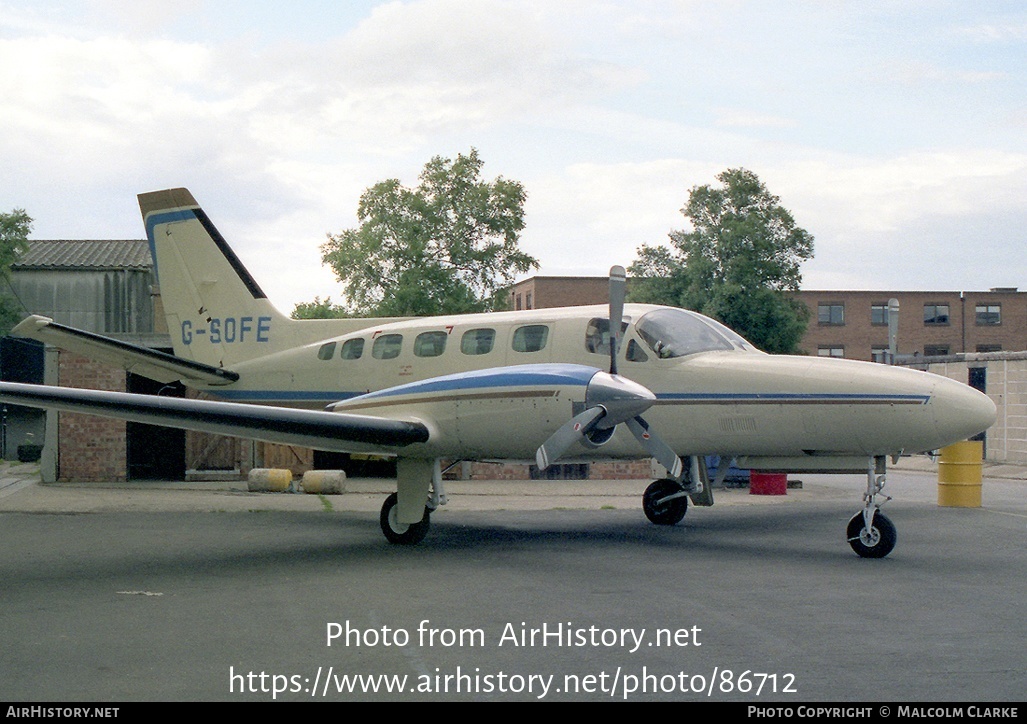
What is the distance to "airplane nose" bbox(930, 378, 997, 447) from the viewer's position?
35.8 feet

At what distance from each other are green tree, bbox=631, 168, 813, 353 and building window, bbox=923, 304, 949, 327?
34.5 meters

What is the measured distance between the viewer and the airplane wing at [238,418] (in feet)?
33.0

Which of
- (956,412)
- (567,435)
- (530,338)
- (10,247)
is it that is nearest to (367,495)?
(530,338)

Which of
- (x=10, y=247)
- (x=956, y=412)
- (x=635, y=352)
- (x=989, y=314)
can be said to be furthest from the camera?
(x=989, y=314)

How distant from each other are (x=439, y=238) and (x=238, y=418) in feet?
109

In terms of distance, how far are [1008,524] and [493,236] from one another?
31.4m

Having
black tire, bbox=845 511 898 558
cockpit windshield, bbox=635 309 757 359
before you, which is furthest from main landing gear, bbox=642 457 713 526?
black tire, bbox=845 511 898 558

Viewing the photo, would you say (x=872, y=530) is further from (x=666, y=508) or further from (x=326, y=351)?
(x=326, y=351)

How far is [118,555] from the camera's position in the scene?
37.4 ft

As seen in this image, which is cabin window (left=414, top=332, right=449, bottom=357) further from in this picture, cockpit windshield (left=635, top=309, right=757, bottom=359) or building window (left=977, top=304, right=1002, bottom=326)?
A: building window (left=977, top=304, right=1002, bottom=326)

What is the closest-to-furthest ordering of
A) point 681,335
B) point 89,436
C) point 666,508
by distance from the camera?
1. point 681,335
2. point 666,508
3. point 89,436

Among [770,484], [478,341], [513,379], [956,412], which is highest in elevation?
[478,341]

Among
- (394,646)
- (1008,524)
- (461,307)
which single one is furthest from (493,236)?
(394,646)

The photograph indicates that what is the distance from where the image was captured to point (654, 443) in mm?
11211
